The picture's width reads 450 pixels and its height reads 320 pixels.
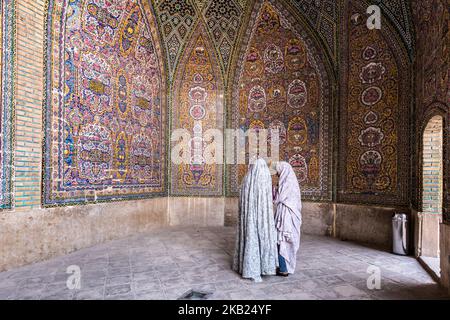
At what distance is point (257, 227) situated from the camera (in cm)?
411

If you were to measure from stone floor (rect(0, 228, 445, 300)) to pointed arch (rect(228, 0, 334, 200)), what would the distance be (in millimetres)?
2658

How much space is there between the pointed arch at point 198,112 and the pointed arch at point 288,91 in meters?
0.47

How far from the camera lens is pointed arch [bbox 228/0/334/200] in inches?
307

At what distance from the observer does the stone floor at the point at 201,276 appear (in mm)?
3682

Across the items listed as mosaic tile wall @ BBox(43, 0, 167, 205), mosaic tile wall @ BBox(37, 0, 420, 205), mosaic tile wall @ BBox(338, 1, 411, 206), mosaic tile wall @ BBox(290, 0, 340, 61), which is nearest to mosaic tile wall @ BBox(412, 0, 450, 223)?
mosaic tile wall @ BBox(338, 1, 411, 206)

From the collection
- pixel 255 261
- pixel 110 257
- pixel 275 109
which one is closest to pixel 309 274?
pixel 255 261

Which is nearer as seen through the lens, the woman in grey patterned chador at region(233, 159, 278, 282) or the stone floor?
the stone floor

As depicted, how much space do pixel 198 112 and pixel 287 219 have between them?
5534 millimetres

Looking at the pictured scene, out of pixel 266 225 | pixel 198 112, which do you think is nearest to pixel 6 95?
pixel 266 225

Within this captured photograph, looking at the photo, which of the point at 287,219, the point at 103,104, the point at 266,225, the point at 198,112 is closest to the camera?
the point at 266,225

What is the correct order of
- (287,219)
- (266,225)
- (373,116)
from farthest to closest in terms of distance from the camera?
(373,116), (287,219), (266,225)

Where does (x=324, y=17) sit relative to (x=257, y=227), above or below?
above

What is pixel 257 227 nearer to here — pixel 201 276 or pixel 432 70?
pixel 201 276

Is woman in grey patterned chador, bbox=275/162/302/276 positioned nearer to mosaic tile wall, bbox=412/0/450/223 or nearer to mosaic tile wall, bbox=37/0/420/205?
mosaic tile wall, bbox=412/0/450/223
